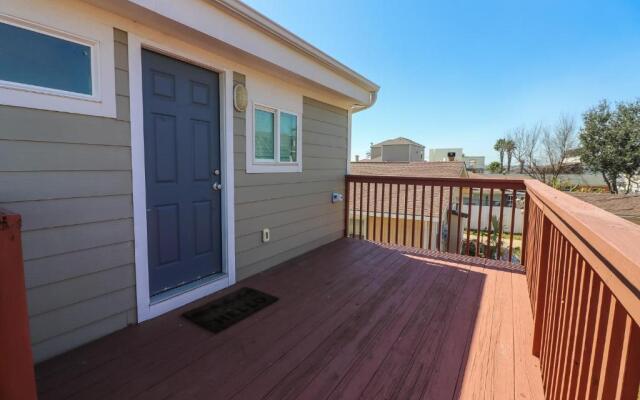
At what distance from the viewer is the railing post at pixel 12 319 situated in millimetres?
942

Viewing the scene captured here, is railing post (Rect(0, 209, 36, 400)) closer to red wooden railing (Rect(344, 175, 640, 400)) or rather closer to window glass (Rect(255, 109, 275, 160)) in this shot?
red wooden railing (Rect(344, 175, 640, 400))

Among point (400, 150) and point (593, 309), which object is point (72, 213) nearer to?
point (593, 309)

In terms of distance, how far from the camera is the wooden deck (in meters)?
1.57

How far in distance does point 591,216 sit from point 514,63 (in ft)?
62.3

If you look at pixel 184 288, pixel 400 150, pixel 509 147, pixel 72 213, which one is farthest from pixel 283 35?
pixel 509 147

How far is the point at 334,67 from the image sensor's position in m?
3.72

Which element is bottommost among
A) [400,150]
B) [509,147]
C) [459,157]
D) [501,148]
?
[400,150]

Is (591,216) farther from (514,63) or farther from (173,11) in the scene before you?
(514,63)

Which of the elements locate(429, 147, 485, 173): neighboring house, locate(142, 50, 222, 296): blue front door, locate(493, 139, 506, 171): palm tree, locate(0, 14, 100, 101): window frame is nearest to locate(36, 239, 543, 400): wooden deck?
locate(142, 50, 222, 296): blue front door

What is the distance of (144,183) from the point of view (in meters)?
2.15

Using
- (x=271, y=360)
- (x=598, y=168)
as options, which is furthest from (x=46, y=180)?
(x=598, y=168)

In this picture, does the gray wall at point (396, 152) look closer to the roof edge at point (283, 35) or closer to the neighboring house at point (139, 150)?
the roof edge at point (283, 35)

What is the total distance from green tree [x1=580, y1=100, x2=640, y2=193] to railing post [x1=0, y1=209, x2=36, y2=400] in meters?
22.4

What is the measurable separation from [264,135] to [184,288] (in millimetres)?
1727
